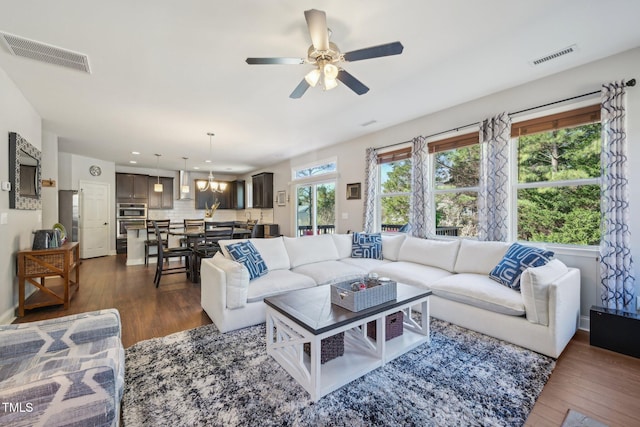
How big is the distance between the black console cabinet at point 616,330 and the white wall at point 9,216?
5.77 m

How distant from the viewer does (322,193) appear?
21.0ft

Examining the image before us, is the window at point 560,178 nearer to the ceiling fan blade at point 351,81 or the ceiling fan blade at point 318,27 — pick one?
the ceiling fan blade at point 351,81

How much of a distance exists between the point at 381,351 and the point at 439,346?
0.68 meters

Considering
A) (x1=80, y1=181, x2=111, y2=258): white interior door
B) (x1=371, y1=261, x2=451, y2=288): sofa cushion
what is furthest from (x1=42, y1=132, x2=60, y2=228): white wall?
(x1=371, y1=261, x2=451, y2=288): sofa cushion

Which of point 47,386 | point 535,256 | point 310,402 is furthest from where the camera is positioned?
point 535,256

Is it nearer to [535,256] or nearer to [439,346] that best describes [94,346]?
[439,346]

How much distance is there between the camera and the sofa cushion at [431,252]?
132 inches

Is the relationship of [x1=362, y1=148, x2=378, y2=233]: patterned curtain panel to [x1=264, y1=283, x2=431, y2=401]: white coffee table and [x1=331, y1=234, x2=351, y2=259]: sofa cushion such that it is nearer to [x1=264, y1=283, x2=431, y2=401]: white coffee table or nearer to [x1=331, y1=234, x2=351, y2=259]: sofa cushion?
[x1=331, y1=234, x2=351, y2=259]: sofa cushion

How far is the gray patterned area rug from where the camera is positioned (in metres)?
1.52

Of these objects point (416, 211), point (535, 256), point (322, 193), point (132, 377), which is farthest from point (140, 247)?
point (535, 256)

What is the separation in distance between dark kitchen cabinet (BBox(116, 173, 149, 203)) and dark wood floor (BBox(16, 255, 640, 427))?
3.74 metres

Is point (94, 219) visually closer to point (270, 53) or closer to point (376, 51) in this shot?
point (270, 53)

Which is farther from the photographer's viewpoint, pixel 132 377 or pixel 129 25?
pixel 129 25

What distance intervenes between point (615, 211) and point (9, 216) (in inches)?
246
